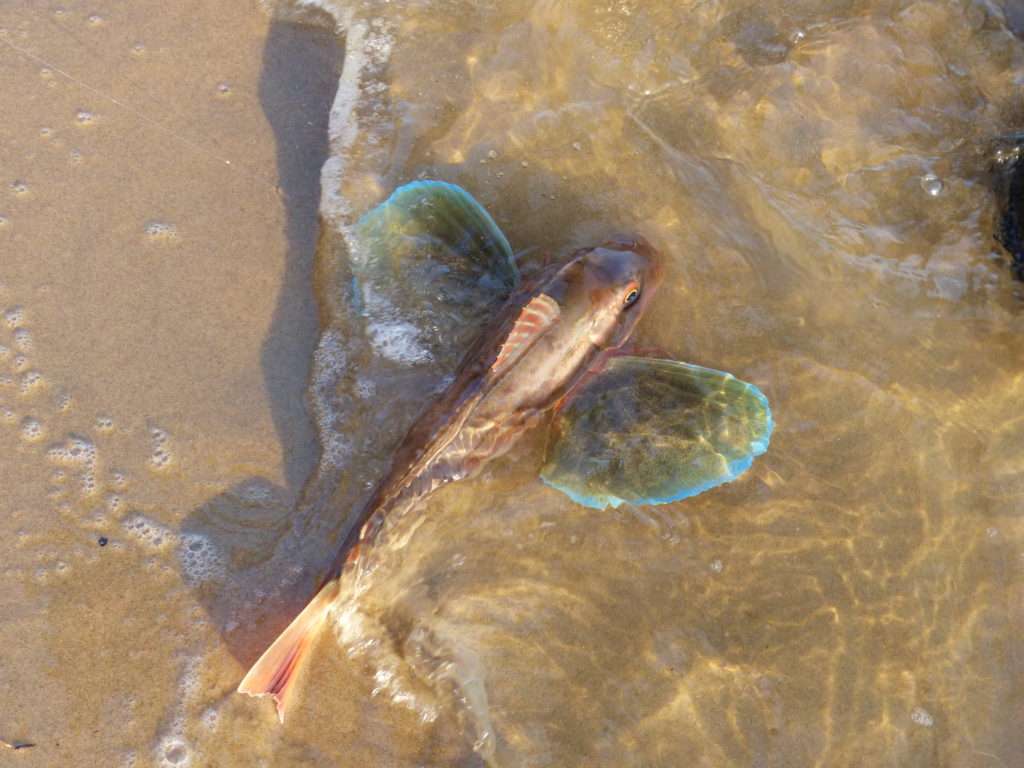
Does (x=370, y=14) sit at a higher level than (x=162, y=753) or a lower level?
higher

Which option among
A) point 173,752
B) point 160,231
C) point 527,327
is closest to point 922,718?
point 527,327

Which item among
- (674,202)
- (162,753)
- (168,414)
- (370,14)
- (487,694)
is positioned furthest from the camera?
(370,14)

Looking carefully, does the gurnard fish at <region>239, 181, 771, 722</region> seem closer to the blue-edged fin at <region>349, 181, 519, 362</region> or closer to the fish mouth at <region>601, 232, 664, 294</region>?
the fish mouth at <region>601, 232, 664, 294</region>

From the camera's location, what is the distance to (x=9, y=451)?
4738mm

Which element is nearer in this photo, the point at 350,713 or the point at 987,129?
the point at 350,713

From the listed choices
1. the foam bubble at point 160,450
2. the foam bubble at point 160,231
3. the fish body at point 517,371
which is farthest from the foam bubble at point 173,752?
the foam bubble at point 160,231

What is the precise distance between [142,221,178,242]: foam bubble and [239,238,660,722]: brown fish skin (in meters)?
2.27

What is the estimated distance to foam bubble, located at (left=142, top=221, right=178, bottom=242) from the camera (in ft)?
17.7

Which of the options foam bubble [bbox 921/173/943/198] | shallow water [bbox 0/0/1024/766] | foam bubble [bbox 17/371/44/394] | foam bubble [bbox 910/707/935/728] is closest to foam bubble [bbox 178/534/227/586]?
shallow water [bbox 0/0/1024/766]

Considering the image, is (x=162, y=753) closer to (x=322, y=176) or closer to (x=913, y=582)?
(x=322, y=176)

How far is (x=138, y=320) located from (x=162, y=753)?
2675mm

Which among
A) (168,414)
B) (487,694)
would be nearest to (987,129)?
(487,694)

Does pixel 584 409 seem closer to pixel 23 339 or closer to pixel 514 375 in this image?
pixel 514 375

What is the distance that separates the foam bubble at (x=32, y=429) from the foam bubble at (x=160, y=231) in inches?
56.9
